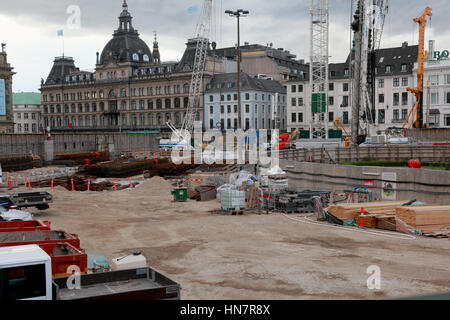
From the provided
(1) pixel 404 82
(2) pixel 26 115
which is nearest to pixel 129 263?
(1) pixel 404 82

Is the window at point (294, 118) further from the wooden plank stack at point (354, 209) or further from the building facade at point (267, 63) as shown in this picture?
the wooden plank stack at point (354, 209)

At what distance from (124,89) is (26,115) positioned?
4129 centimetres

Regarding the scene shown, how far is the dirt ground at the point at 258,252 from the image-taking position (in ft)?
45.1

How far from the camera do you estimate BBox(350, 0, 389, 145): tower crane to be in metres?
50.2

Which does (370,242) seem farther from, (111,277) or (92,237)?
(111,277)

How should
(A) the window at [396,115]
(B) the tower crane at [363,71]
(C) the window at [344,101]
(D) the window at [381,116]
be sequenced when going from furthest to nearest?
1. (C) the window at [344,101]
2. (D) the window at [381,116]
3. (A) the window at [396,115]
4. (B) the tower crane at [363,71]

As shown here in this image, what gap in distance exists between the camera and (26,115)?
484 ft

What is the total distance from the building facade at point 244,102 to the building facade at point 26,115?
62849 millimetres

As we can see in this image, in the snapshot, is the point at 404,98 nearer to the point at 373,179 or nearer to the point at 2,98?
the point at 373,179

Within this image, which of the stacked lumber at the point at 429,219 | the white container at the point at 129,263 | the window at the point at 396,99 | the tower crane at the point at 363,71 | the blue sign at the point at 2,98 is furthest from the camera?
the blue sign at the point at 2,98

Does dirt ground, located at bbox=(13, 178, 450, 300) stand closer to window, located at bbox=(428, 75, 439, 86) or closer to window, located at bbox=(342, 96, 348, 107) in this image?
window, located at bbox=(428, 75, 439, 86)

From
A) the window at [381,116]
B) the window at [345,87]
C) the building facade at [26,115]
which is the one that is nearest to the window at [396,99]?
the window at [381,116]
